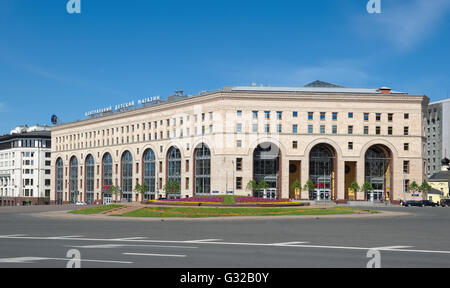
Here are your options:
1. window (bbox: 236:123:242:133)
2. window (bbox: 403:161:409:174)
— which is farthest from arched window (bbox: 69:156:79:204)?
window (bbox: 403:161:409:174)

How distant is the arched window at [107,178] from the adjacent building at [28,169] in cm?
3937

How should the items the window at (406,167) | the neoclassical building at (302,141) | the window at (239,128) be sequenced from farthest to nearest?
the window at (406,167) → the window at (239,128) → the neoclassical building at (302,141)

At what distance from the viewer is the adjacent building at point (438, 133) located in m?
190

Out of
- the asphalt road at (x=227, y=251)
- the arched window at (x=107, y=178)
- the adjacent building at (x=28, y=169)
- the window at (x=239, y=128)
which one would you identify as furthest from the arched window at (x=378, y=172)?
the adjacent building at (x=28, y=169)

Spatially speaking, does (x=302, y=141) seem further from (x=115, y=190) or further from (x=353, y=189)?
(x=115, y=190)

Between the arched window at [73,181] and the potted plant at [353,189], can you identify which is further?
the arched window at [73,181]

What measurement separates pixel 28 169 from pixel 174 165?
235 feet

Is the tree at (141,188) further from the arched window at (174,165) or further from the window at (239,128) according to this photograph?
the window at (239,128)

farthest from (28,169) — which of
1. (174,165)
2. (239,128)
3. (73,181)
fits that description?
(239,128)

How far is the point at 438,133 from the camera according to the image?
194m

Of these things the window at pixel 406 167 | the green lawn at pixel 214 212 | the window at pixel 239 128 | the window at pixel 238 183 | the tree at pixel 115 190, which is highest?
the window at pixel 239 128
